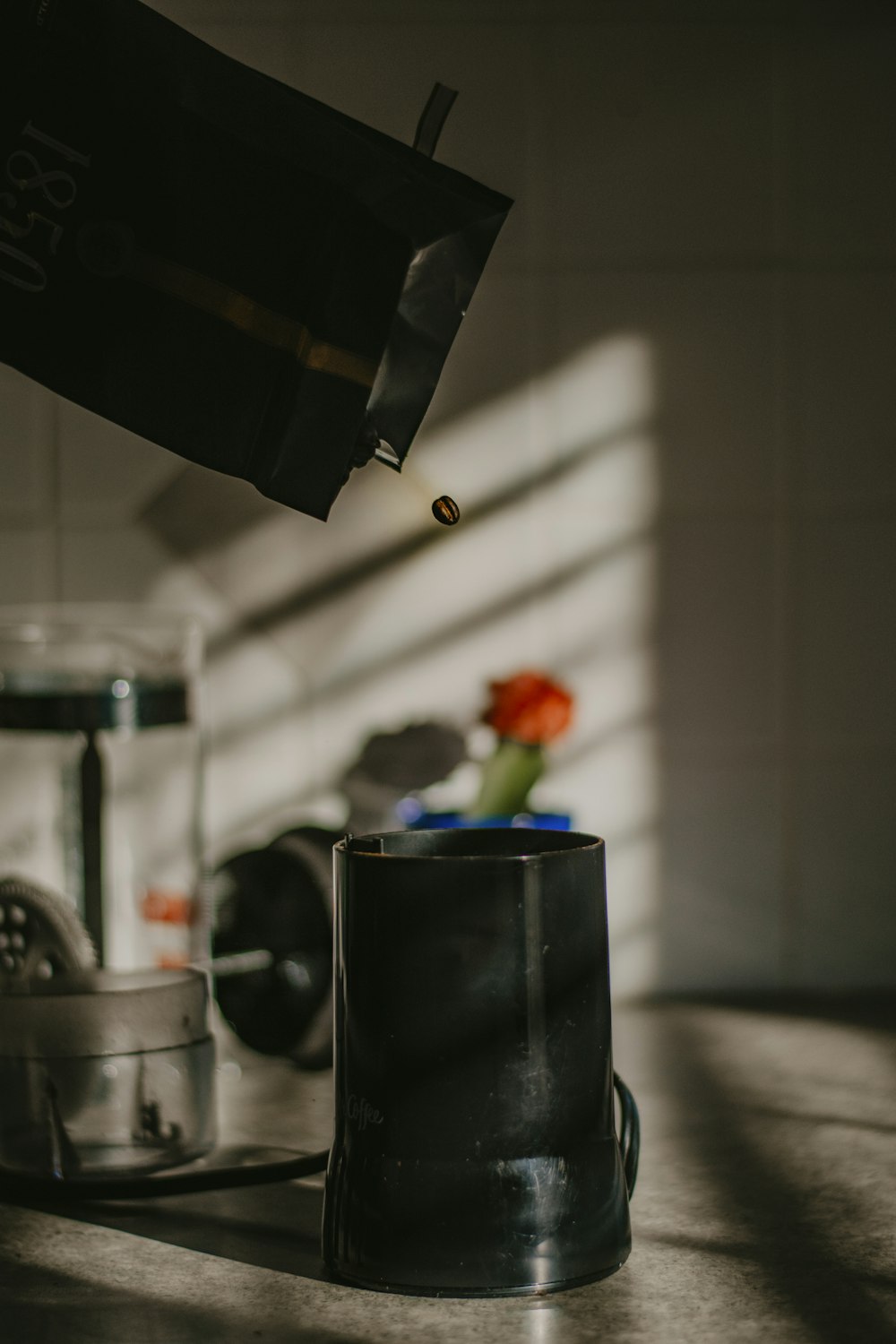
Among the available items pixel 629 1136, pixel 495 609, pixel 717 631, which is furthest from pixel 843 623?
pixel 629 1136

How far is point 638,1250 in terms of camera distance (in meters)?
1.19

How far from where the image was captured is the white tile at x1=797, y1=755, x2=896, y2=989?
226 cm

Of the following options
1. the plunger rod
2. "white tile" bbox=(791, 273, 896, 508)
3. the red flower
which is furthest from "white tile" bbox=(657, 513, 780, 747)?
the plunger rod

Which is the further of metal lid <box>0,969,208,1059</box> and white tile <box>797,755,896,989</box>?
white tile <box>797,755,896,989</box>

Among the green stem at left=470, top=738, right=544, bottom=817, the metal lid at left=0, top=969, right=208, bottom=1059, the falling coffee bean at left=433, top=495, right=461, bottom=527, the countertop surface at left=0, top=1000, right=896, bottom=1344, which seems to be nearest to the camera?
the countertop surface at left=0, top=1000, right=896, bottom=1344

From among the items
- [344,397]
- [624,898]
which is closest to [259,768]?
[624,898]

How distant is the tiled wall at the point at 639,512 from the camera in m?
→ 2.20

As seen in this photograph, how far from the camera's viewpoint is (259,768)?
222 cm

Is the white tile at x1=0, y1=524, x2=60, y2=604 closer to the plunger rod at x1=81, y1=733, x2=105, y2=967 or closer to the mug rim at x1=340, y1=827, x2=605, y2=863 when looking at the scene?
the plunger rod at x1=81, y1=733, x2=105, y2=967

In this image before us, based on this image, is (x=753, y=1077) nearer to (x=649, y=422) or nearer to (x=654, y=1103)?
(x=654, y=1103)

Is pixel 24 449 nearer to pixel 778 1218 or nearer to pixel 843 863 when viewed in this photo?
pixel 843 863

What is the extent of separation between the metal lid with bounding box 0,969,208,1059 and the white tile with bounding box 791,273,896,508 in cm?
130

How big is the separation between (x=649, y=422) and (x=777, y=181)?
0.41 meters

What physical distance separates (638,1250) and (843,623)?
1.28 meters
